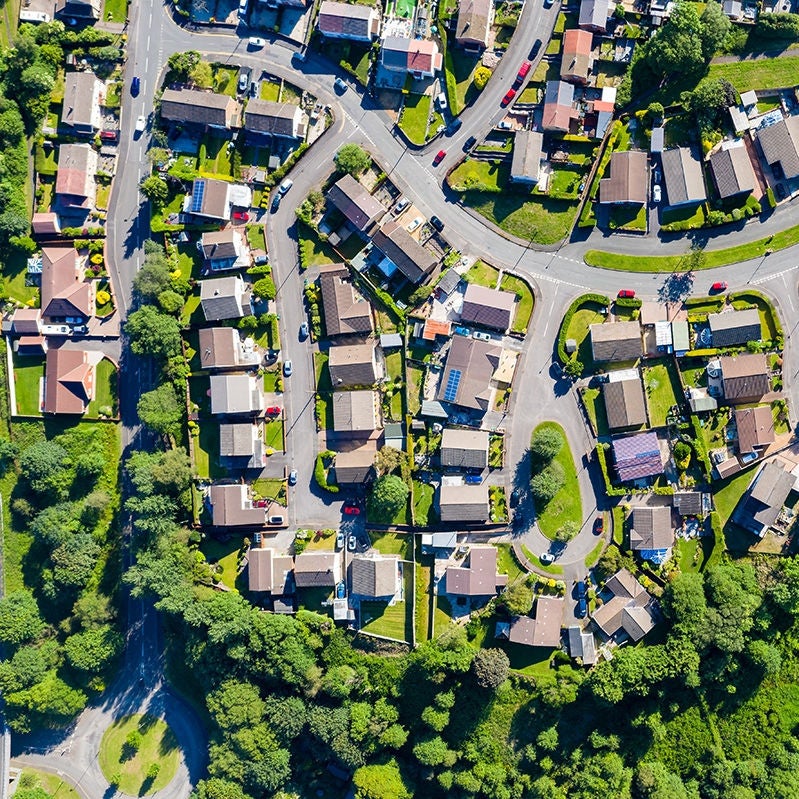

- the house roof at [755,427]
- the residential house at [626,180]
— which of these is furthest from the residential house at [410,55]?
the house roof at [755,427]

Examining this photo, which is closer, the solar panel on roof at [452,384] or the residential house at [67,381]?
the solar panel on roof at [452,384]

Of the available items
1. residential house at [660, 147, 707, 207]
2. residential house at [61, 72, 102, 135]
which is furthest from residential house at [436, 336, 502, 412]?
residential house at [61, 72, 102, 135]

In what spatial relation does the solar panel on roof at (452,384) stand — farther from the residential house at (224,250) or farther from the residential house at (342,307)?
the residential house at (224,250)

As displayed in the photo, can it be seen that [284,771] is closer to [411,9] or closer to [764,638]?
[764,638]

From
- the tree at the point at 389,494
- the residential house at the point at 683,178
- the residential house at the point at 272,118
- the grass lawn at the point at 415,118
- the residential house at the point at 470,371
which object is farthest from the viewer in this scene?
the grass lawn at the point at 415,118

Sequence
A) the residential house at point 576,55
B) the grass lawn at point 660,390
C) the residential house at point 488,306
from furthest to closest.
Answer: the grass lawn at point 660,390 < the residential house at point 488,306 < the residential house at point 576,55

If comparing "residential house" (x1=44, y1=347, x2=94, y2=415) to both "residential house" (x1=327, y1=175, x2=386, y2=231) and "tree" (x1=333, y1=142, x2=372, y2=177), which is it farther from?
"tree" (x1=333, y1=142, x2=372, y2=177)

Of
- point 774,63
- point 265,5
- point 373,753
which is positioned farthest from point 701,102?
point 373,753
